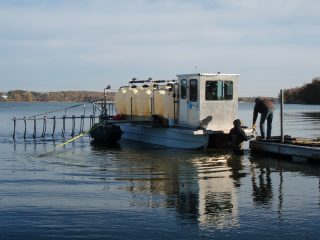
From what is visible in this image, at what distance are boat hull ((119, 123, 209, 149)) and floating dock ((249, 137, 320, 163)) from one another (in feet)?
8.97

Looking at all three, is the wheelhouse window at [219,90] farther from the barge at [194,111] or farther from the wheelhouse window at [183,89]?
the wheelhouse window at [183,89]

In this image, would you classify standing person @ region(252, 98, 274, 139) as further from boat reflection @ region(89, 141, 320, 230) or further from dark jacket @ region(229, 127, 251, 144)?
boat reflection @ region(89, 141, 320, 230)

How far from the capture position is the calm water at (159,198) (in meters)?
11.3

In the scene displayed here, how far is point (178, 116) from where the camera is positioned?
2825cm

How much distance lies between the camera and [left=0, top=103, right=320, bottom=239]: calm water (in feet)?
37.0

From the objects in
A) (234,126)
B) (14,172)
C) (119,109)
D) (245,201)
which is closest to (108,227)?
(245,201)

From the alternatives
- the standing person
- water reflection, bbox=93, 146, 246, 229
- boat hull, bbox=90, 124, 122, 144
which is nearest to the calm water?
water reflection, bbox=93, 146, 246, 229

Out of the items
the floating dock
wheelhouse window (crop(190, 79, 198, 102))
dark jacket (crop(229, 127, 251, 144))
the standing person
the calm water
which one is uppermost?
wheelhouse window (crop(190, 79, 198, 102))

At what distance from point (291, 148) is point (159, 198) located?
369 inches

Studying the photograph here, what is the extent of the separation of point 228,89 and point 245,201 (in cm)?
1333

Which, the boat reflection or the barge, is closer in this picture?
the boat reflection

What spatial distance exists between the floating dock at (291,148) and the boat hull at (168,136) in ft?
8.97

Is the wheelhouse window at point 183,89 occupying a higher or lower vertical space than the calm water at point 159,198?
higher

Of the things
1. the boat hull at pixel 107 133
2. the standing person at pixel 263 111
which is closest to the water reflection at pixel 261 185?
the standing person at pixel 263 111
